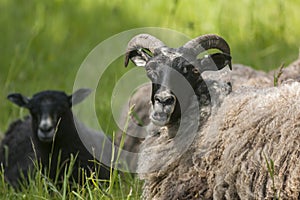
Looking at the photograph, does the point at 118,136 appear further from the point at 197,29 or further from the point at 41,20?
the point at 41,20

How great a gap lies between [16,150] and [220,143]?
401 centimetres

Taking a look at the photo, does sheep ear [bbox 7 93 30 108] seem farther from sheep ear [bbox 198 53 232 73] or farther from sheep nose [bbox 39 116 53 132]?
sheep ear [bbox 198 53 232 73]

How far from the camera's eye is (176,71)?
520cm

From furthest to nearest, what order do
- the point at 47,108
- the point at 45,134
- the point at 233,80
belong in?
the point at 47,108 → the point at 45,134 → the point at 233,80

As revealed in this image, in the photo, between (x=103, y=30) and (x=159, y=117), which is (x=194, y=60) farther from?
(x=103, y=30)

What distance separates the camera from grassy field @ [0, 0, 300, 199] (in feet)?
32.8

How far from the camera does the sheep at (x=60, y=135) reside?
7.33 meters

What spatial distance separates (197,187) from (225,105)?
59 cm

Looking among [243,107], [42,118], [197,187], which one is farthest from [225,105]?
[42,118]

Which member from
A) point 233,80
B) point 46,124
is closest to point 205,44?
point 233,80

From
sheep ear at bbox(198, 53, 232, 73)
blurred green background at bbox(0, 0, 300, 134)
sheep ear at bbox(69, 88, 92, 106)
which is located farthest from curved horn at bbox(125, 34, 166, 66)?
blurred green background at bbox(0, 0, 300, 134)

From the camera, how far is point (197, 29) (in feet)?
32.9

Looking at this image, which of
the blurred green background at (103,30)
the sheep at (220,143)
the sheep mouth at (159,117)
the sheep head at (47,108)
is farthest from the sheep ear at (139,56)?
the blurred green background at (103,30)

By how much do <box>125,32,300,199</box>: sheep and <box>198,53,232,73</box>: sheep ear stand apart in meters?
0.02
